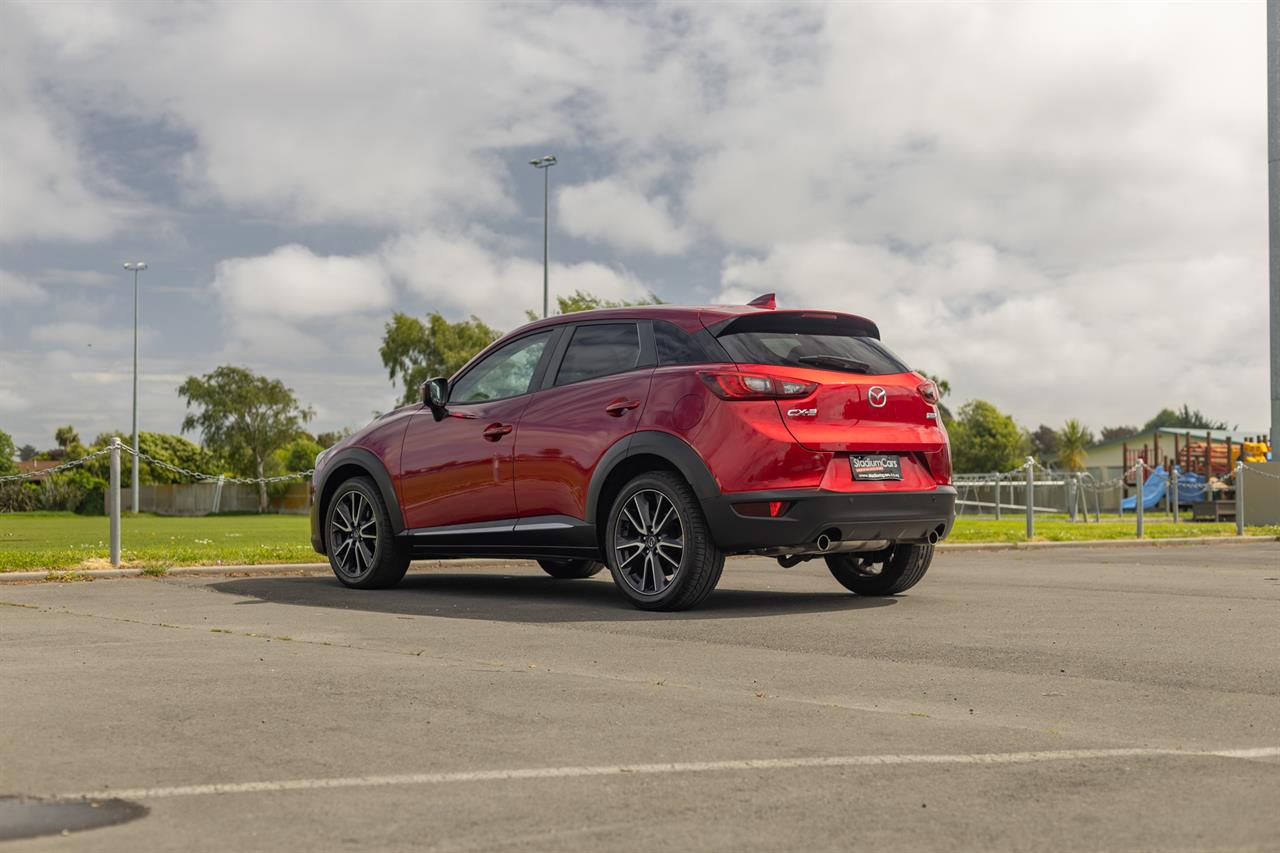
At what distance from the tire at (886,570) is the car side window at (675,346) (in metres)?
1.87

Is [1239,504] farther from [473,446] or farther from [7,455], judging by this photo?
[7,455]

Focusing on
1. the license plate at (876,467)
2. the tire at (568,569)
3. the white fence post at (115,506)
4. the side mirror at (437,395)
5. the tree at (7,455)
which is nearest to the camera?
the license plate at (876,467)

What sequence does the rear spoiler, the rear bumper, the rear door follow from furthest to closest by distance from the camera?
the rear door
the rear spoiler
the rear bumper

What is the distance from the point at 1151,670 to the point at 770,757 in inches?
109

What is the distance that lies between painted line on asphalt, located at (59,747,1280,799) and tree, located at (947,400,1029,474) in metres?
99.0

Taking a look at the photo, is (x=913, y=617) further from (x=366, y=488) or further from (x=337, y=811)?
(x=337, y=811)

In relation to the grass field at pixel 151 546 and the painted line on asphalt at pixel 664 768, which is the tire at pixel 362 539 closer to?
the grass field at pixel 151 546

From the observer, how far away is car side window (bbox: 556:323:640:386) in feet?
32.5

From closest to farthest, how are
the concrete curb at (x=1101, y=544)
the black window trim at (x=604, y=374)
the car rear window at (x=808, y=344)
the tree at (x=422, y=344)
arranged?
the car rear window at (x=808, y=344), the black window trim at (x=604, y=374), the concrete curb at (x=1101, y=544), the tree at (x=422, y=344)

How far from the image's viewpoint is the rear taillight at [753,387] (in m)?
9.08

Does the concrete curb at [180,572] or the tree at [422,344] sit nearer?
the concrete curb at [180,572]

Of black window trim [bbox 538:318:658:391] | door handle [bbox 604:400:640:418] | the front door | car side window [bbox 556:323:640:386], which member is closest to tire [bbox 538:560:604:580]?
Answer: the front door

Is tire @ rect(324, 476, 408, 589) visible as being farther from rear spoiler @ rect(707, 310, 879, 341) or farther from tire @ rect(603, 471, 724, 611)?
rear spoiler @ rect(707, 310, 879, 341)

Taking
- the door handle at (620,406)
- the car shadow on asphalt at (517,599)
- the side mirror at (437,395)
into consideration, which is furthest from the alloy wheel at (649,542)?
the side mirror at (437,395)
